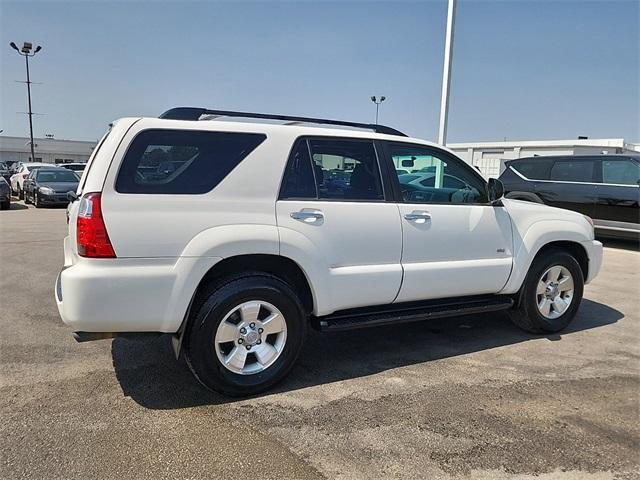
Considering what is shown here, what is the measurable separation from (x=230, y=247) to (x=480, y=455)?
6.44 ft

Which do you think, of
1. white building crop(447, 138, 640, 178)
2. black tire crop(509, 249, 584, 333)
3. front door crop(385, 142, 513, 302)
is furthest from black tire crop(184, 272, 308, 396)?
white building crop(447, 138, 640, 178)

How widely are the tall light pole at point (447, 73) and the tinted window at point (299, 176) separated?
29.2ft

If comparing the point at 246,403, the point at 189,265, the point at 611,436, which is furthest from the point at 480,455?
the point at 189,265

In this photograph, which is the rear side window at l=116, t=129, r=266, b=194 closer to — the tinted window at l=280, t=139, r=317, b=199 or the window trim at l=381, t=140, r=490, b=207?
the tinted window at l=280, t=139, r=317, b=199

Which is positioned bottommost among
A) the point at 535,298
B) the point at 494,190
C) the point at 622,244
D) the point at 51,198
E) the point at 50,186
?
the point at 622,244

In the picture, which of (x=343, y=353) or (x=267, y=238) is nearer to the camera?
(x=267, y=238)

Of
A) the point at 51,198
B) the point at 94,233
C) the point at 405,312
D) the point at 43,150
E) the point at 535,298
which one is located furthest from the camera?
the point at 43,150

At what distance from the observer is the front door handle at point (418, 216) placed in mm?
3818

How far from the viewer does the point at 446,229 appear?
400cm

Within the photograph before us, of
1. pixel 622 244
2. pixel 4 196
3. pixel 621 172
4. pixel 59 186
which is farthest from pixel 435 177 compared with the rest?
pixel 59 186

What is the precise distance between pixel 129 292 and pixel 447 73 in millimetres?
10539

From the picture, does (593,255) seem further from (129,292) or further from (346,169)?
(129,292)

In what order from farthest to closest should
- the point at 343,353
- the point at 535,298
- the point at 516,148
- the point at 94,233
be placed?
the point at 516,148, the point at 535,298, the point at 343,353, the point at 94,233

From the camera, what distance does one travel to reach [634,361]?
13.7 ft
